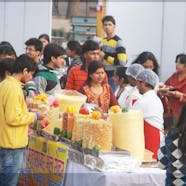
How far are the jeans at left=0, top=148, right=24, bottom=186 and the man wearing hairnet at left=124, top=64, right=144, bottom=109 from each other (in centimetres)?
189

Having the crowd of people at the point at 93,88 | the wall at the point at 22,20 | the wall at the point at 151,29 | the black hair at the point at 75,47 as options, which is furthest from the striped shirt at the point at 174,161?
the wall at the point at 22,20

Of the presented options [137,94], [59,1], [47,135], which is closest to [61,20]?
[59,1]

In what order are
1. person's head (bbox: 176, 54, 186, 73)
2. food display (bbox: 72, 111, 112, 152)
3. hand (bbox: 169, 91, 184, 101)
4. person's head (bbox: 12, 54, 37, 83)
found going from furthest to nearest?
person's head (bbox: 176, 54, 186, 73)
hand (bbox: 169, 91, 184, 101)
person's head (bbox: 12, 54, 37, 83)
food display (bbox: 72, 111, 112, 152)

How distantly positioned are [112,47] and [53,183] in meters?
3.61

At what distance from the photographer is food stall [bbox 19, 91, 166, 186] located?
4660 millimetres

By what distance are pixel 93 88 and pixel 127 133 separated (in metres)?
1.53

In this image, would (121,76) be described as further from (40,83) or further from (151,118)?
(151,118)

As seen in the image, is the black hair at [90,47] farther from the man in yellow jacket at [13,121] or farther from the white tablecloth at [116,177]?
the white tablecloth at [116,177]

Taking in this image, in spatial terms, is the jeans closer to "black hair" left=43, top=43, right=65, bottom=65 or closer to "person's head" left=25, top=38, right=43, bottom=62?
"black hair" left=43, top=43, right=65, bottom=65

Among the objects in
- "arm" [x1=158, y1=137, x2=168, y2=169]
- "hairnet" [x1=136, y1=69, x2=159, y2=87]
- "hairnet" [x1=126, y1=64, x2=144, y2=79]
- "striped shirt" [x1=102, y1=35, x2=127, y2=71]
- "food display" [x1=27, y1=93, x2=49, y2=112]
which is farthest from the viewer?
"striped shirt" [x1=102, y1=35, x2=127, y2=71]

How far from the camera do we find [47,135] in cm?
567

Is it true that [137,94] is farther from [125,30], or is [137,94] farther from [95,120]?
[125,30]

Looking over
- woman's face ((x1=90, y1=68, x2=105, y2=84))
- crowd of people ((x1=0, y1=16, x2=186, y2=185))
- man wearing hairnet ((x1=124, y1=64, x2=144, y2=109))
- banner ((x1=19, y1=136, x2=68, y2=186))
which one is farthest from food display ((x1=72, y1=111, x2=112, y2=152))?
man wearing hairnet ((x1=124, y1=64, x2=144, y2=109))

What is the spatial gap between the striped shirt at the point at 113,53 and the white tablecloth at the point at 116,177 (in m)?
3.71
